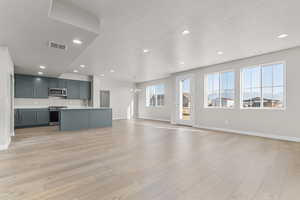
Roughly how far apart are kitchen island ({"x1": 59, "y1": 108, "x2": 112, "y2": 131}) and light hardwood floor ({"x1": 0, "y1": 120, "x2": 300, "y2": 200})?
2277 mm

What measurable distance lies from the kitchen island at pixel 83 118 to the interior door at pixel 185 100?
12.4 feet

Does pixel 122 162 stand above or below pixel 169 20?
below

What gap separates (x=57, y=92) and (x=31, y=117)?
1.69 m

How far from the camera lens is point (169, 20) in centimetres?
297

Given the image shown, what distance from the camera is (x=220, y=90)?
21.3 ft

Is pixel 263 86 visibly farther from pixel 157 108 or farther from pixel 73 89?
pixel 73 89

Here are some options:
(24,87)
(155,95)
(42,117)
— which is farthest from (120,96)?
Answer: (24,87)

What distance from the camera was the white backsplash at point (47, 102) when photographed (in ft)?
23.1

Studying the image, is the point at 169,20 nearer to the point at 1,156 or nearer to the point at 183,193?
the point at 183,193

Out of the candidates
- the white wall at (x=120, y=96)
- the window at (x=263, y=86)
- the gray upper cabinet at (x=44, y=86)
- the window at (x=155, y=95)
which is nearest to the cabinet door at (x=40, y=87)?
the gray upper cabinet at (x=44, y=86)

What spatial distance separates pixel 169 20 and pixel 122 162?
9.85ft

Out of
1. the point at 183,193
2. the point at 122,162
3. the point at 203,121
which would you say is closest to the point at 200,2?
the point at 183,193

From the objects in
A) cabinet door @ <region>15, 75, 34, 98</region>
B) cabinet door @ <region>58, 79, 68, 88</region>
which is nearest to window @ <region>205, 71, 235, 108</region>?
cabinet door @ <region>58, 79, 68, 88</region>

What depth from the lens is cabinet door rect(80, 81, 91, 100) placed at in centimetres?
873
